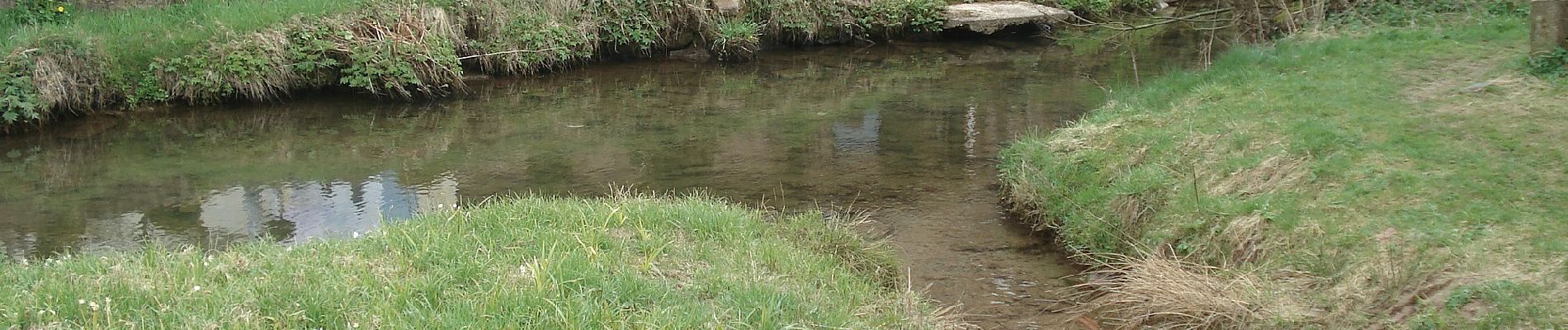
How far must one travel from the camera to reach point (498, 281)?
201 inches

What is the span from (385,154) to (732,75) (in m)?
5.74

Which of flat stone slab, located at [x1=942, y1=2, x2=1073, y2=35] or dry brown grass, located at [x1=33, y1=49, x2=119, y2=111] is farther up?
dry brown grass, located at [x1=33, y1=49, x2=119, y2=111]

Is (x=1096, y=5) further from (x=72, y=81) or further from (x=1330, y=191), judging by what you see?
(x=72, y=81)

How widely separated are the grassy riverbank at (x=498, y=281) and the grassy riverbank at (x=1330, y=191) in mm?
1723

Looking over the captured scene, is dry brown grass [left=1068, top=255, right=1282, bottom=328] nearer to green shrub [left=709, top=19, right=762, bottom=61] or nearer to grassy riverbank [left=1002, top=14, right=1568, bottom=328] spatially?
grassy riverbank [left=1002, top=14, right=1568, bottom=328]

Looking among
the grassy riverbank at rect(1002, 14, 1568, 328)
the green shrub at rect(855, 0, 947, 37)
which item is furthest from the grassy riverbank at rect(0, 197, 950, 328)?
the green shrub at rect(855, 0, 947, 37)

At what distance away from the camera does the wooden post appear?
29.0 feet

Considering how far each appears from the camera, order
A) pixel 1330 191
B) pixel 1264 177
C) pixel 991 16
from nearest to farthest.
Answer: pixel 1330 191 < pixel 1264 177 < pixel 991 16

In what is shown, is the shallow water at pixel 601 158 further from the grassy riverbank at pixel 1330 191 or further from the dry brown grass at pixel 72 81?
the grassy riverbank at pixel 1330 191

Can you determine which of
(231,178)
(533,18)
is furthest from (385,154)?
(533,18)

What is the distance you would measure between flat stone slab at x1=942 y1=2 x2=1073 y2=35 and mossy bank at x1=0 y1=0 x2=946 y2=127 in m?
3.71

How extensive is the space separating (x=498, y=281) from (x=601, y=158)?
5978 millimetres

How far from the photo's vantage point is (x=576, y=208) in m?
6.84

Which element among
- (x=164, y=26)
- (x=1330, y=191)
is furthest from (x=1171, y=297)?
(x=164, y=26)
